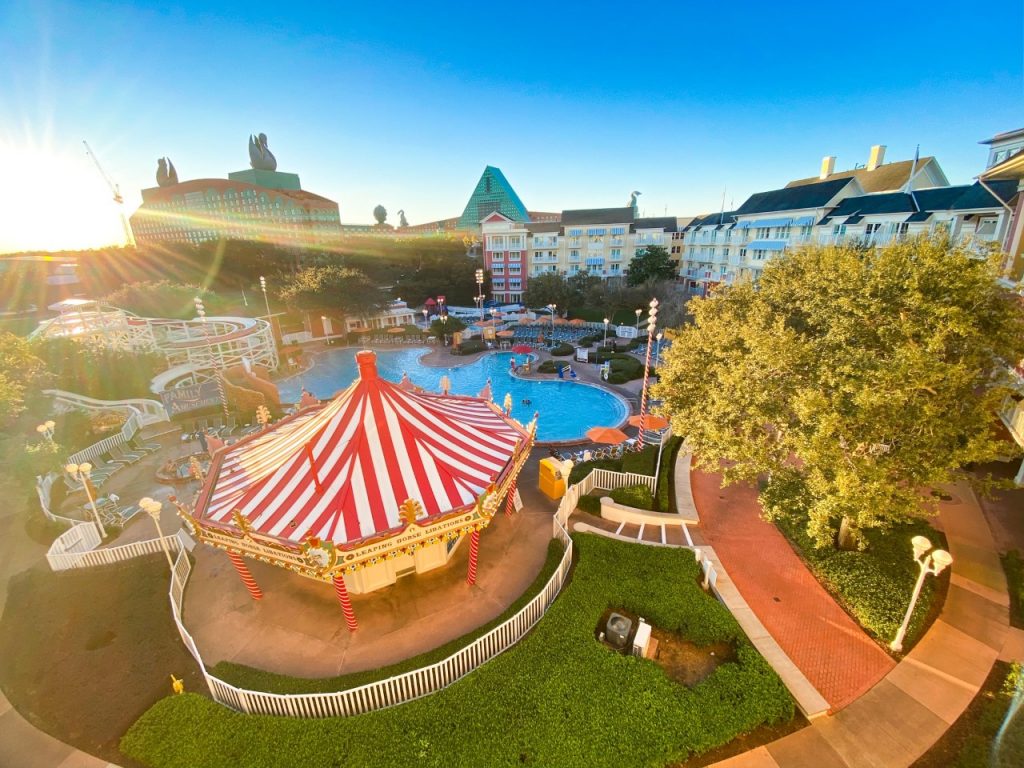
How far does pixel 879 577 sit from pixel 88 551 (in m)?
23.6

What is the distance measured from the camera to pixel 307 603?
11836 mm

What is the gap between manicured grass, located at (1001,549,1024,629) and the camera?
10.6 m

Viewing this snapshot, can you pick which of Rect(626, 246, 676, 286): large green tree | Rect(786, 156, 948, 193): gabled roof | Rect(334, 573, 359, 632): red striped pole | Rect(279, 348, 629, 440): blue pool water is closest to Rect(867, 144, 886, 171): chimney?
Rect(786, 156, 948, 193): gabled roof

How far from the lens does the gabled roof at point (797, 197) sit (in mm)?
40781

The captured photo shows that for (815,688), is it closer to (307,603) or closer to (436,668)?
(436,668)

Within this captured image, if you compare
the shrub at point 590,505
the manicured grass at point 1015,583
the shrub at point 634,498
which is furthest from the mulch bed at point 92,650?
the manicured grass at point 1015,583

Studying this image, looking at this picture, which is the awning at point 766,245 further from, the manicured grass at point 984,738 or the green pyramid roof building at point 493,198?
the green pyramid roof building at point 493,198

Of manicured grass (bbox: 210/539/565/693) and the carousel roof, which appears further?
the carousel roof

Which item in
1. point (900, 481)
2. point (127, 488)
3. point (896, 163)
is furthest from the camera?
point (896, 163)

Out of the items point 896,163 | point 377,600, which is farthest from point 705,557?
point 896,163

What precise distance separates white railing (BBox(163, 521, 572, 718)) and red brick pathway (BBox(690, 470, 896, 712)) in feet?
21.1

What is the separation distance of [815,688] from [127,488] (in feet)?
83.9

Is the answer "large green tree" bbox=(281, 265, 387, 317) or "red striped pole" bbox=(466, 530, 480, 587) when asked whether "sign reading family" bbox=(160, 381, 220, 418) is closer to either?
"large green tree" bbox=(281, 265, 387, 317)

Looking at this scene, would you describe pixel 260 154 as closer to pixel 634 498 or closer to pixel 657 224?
pixel 657 224
